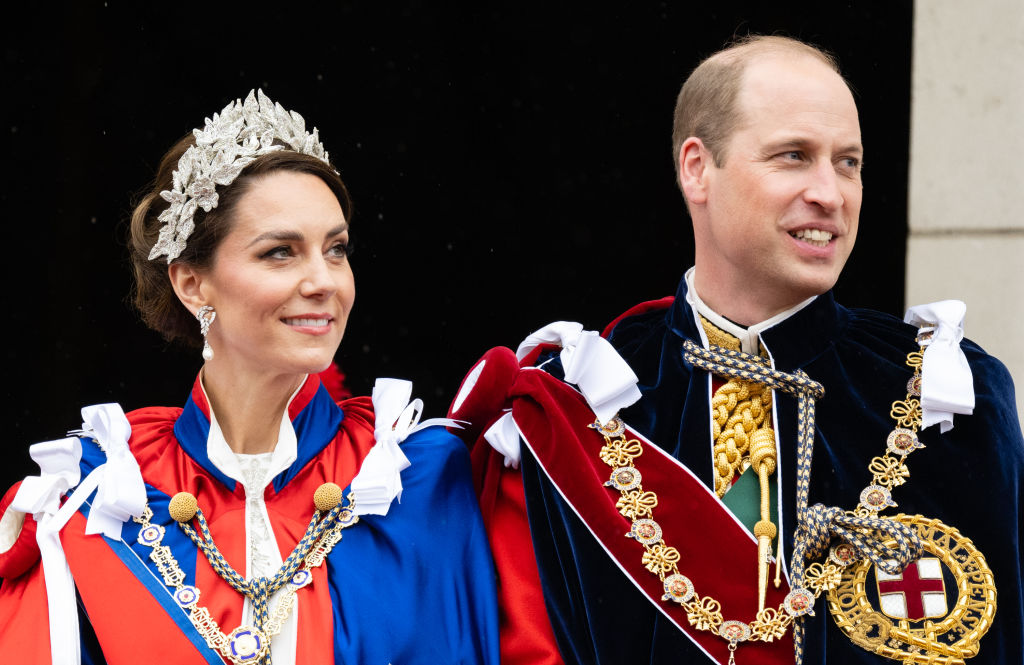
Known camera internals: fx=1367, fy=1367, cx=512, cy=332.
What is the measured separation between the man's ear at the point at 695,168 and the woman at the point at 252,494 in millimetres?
706

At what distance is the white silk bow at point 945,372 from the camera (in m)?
2.48

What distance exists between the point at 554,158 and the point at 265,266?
176 cm

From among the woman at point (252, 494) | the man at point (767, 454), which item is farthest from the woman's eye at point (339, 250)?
the man at point (767, 454)

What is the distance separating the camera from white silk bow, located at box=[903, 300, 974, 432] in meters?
2.48

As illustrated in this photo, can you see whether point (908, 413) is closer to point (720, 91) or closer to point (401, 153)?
point (720, 91)

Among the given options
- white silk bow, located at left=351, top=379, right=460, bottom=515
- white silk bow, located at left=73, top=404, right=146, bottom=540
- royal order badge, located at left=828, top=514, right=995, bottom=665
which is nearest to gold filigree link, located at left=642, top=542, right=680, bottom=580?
royal order badge, located at left=828, top=514, right=995, bottom=665

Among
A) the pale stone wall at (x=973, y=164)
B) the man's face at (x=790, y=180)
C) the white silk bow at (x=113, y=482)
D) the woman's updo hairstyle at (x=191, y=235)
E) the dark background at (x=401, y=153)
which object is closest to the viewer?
the man's face at (x=790, y=180)

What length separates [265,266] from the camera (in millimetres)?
2705

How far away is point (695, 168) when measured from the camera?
272 centimetres

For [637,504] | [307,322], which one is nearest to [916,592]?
[637,504]

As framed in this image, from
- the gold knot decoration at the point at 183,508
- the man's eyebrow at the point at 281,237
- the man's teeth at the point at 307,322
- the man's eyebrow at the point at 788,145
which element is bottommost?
the gold knot decoration at the point at 183,508

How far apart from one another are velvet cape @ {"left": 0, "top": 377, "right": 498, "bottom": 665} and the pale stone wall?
6.12ft

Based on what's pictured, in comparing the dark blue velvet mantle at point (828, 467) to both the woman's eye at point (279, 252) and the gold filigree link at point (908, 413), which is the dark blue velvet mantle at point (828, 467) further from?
the woman's eye at point (279, 252)

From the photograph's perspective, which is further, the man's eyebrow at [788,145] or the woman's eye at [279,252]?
the woman's eye at [279,252]
